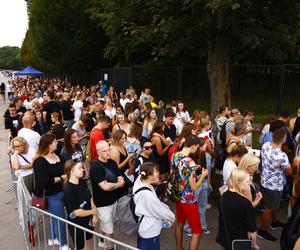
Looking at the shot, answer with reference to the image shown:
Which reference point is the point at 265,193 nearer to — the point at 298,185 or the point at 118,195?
the point at 298,185

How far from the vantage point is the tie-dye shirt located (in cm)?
429

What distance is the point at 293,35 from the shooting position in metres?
11.8

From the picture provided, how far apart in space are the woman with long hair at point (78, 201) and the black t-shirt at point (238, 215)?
167cm

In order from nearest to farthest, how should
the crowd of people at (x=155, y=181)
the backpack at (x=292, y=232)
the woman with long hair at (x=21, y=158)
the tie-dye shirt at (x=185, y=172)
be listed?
the backpack at (x=292, y=232) < the crowd of people at (x=155, y=181) < the tie-dye shirt at (x=185, y=172) < the woman with long hair at (x=21, y=158)

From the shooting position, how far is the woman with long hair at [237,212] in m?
3.54

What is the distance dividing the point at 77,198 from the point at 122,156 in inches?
51.8

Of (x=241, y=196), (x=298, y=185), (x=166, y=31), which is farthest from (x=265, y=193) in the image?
(x=166, y=31)

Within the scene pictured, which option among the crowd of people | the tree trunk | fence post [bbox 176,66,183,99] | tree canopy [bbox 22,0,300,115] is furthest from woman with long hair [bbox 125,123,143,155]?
fence post [bbox 176,66,183,99]

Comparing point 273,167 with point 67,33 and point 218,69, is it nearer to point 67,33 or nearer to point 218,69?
point 218,69

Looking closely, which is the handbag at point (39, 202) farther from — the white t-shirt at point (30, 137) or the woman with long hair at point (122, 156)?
the white t-shirt at point (30, 137)

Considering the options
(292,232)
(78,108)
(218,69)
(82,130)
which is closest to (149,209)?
(292,232)

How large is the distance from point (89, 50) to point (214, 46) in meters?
15.2

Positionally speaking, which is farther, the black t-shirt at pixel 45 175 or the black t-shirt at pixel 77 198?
the black t-shirt at pixel 45 175

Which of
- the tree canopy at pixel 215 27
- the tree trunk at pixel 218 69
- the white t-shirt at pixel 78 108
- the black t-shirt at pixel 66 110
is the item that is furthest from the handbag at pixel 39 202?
the tree trunk at pixel 218 69
